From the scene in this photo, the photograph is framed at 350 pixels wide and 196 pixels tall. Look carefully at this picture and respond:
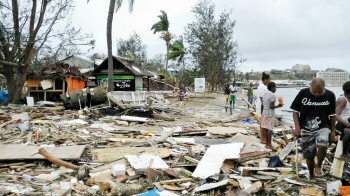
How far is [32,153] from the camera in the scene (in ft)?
19.6

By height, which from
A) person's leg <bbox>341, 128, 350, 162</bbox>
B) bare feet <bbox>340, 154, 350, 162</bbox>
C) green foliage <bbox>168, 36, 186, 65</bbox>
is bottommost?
bare feet <bbox>340, 154, 350, 162</bbox>

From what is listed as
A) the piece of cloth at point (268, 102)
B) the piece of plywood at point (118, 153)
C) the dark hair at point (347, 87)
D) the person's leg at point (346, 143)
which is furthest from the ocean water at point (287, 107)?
the piece of plywood at point (118, 153)

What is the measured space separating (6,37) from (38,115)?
23.5 ft

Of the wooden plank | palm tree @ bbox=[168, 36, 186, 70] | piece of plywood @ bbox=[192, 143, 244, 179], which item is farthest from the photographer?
palm tree @ bbox=[168, 36, 186, 70]

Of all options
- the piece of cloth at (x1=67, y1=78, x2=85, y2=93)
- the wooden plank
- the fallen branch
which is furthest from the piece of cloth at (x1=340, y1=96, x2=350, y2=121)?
the piece of cloth at (x1=67, y1=78, x2=85, y2=93)

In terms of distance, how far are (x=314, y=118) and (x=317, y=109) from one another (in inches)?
5.7

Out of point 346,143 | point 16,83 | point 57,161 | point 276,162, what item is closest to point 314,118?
point 346,143

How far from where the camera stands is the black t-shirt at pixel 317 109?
14.2 ft

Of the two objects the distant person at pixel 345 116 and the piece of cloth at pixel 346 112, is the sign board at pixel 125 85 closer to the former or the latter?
the distant person at pixel 345 116

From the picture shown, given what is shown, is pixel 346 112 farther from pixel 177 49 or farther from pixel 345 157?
pixel 177 49

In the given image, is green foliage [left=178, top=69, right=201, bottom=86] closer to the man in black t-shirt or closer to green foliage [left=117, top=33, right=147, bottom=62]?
green foliage [left=117, top=33, right=147, bottom=62]

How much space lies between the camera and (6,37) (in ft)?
55.8

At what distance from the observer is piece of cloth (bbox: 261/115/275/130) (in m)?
6.73

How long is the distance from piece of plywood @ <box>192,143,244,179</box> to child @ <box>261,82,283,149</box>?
37.8 inches
